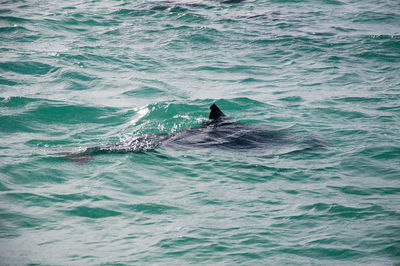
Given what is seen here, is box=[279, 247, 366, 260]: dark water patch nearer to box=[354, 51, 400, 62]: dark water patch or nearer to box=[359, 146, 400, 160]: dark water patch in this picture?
box=[359, 146, 400, 160]: dark water patch

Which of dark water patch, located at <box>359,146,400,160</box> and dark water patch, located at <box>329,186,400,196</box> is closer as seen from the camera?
dark water patch, located at <box>329,186,400,196</box>

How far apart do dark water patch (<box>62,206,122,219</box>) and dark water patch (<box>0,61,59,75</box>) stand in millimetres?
8152

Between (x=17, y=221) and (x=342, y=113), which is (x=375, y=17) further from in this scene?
(x=17, y=221)

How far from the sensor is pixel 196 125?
35.3ft

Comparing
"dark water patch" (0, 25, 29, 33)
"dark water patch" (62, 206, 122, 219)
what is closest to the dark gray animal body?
"dark water patch" (62, 206, 122, 219)

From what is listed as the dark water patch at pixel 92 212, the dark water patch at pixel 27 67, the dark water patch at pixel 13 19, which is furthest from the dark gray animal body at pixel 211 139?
the dark water patch at pixel 13 19

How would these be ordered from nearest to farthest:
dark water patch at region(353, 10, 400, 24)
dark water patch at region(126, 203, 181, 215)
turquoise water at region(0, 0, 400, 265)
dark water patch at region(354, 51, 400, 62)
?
turquoise water at region(0, 0, 400, 265) → dark water patch at region(126, 203, 181, 215) → dark water patch at region(354, 51, 400, 62) → dark water patch at region(353, 10, 400, 24)

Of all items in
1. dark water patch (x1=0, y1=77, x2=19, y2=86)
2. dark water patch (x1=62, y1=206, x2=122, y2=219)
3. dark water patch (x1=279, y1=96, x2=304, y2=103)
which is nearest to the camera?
dark water patch (x1=62, y1=206, x2=122, y2=219)

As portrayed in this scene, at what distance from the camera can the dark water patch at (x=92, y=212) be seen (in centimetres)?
678

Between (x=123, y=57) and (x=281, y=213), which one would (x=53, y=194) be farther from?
(x=123, y=57)

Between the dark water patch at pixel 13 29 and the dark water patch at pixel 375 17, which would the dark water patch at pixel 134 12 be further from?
the dark water patch at pixel 375 17

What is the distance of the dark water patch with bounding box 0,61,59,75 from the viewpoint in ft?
45.4

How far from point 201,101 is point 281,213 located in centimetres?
581

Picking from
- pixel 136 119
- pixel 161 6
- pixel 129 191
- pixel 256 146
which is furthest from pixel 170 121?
pixel 161 6
